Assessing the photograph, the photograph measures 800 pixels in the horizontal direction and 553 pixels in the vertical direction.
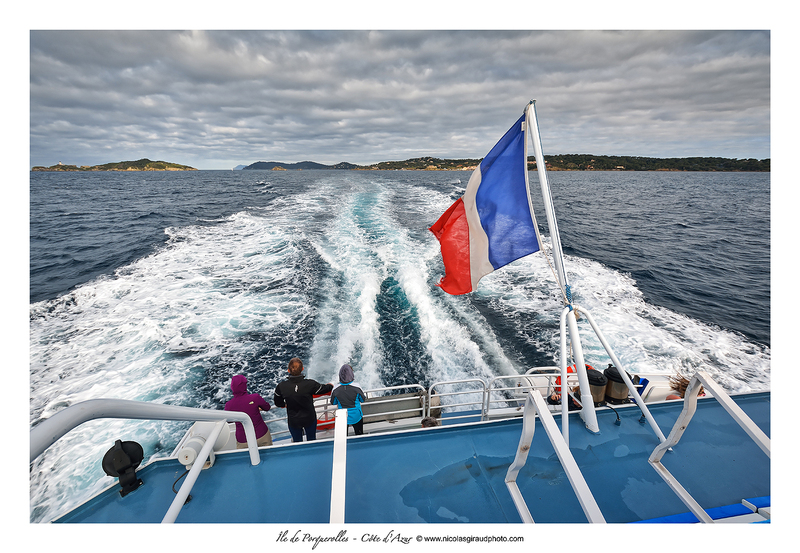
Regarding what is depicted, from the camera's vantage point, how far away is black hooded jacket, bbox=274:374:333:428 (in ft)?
13.5

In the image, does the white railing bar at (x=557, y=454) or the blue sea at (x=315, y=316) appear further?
the blue sea at (x=315, y=316)

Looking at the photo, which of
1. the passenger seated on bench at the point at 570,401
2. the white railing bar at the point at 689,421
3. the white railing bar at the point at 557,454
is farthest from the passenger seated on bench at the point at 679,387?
the white railing bar at the point at 557,454

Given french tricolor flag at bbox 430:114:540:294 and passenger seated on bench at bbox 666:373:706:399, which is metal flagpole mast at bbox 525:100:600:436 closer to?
french tricolor flag at bbox 430:114:540:294

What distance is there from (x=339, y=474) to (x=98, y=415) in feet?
4.63

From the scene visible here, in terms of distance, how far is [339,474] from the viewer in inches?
84.1

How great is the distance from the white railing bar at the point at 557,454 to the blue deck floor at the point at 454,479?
0.50 metres

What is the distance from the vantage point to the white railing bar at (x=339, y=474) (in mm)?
1991

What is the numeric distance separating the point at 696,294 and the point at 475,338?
40.0 feet

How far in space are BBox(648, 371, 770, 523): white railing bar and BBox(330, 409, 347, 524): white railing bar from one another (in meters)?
2.76

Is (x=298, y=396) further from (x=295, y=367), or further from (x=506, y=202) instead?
(x=506, y=202)

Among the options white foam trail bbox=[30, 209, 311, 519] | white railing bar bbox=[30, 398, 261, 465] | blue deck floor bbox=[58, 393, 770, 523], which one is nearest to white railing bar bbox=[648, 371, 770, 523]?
blue deck floor bbox=[58, 393, 770, 523]

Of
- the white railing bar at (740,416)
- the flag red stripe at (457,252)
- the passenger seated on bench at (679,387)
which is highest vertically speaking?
the flag red stripe at (457,252)

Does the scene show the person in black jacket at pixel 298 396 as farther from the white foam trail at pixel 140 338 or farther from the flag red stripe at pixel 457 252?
the white foam trail at pixel 140 338

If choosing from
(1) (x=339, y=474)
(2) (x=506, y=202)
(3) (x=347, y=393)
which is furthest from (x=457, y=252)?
(1) (x=339, y=474)
